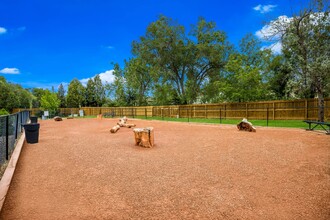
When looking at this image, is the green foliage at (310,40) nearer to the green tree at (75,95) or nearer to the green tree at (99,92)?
the green tree at (99,92)

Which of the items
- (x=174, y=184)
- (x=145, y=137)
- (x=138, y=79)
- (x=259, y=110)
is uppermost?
(x=138, y=79)

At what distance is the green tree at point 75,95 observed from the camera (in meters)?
58.5

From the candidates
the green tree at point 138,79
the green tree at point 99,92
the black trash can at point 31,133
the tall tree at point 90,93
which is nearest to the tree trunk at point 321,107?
the black trash can at point 31,133

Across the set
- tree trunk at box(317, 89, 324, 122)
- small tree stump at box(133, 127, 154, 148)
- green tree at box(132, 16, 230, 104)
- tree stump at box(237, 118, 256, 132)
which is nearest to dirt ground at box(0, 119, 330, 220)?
small tree stump at box(133, 127, 154, 148)

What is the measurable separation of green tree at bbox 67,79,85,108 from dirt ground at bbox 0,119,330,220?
54.2m

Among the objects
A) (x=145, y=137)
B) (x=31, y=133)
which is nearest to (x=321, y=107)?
(x=145, y=137)

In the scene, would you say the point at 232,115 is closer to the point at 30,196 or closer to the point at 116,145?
the point at 116,145

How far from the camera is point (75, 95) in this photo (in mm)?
58688

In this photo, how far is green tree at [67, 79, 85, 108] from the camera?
192ft

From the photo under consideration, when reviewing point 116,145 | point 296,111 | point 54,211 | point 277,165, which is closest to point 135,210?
point 54,211

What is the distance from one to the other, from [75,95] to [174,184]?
5920cm

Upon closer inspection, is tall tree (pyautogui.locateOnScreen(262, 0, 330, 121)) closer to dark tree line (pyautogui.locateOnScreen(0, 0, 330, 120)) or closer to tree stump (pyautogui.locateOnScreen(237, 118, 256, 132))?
dark tree line (pyautogui.locateOnScreen(0, 0, 330, 120))

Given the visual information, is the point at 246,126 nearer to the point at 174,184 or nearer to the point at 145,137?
the point at 145,137

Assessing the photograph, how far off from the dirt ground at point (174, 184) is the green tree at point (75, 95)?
54241 millimetres
